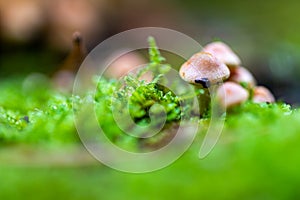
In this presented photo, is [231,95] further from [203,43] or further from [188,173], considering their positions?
[203,43]

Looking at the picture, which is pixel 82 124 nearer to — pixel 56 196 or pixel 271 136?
pixel 56 196

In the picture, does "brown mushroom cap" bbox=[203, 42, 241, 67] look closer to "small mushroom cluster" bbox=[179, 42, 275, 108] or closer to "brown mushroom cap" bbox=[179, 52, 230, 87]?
"small mushroom cluster" bbox=[179, 42, 275, 108]

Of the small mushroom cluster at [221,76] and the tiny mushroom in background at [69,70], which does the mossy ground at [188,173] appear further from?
the tiny mushroom in background at [69,70]

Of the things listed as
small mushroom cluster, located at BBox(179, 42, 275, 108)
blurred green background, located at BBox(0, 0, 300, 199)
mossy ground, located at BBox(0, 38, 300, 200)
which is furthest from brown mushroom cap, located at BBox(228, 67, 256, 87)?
mossy ground, located at BBox(0, 38, 300, 200)

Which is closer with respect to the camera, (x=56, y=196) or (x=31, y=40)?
(x=56, y=196)

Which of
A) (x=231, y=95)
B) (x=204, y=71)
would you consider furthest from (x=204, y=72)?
(x=231, y=95)

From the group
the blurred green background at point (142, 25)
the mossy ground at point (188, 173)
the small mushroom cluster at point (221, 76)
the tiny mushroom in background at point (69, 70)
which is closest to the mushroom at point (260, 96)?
the small mushroom cluster at point (221, 76)

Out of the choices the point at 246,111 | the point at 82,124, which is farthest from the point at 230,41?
the point at 82,124
